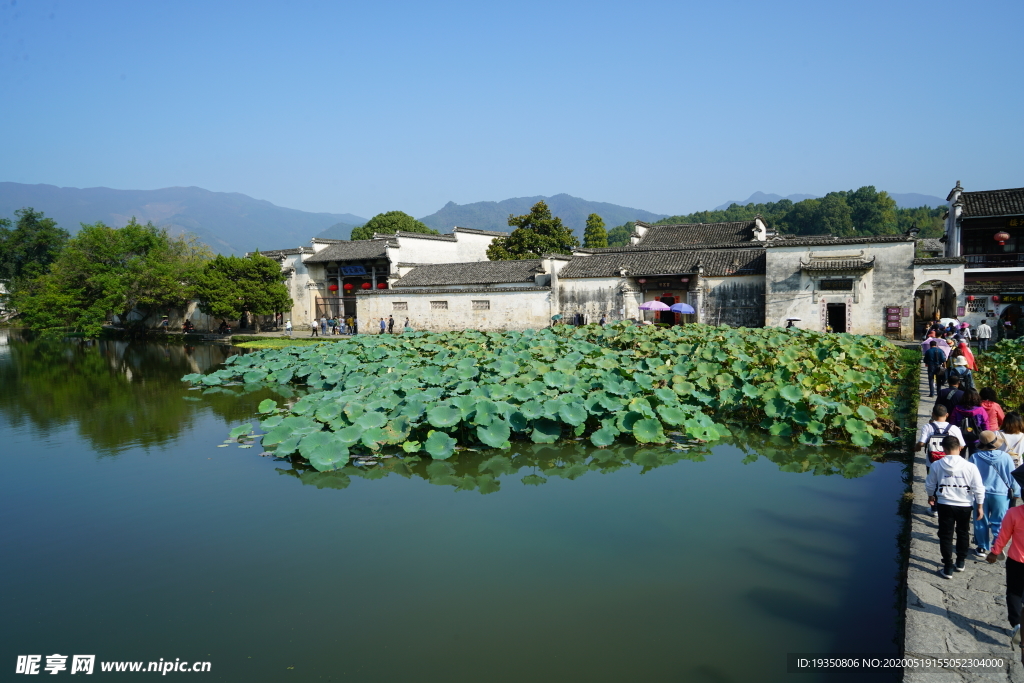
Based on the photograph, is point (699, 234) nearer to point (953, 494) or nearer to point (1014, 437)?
point (1014, 437)

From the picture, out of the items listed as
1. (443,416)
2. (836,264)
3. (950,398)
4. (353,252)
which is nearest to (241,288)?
(353,252)

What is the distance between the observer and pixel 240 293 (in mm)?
27172

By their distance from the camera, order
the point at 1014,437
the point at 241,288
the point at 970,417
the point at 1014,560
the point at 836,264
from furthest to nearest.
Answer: the point at 241,288
the point at 836,264
the point at 970,417
the point at 1014,437
the point at 1014,560

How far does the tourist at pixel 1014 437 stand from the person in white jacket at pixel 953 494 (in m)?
0.48

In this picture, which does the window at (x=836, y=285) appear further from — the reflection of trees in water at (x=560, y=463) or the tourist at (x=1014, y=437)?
the tourist at (x=1014, y=437)

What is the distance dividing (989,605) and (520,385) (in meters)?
7.04

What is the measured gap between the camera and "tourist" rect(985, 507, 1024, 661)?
135 inches

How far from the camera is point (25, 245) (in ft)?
134

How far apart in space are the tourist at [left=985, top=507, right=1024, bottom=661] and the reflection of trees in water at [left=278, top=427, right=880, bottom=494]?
3.98 metres

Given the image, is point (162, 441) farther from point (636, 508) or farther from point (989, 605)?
point (989, 605)

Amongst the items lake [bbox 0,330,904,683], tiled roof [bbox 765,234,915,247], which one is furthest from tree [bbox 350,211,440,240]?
lake [bbox 0,330,904,683]

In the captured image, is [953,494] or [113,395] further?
[113,395]

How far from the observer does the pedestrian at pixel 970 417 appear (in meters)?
5.33

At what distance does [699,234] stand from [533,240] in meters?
9.05
